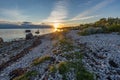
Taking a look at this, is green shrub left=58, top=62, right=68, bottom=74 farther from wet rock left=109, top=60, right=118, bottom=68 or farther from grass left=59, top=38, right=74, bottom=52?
grass left=59, top=38, right=74, bottom=52

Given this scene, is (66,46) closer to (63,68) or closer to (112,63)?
(112,63)

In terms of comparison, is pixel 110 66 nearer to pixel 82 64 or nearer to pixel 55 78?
pixel 82 64

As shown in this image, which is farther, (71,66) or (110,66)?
(110,66)

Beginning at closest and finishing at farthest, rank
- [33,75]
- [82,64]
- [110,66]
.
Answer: [33,75] < [82,64] < [110,66]

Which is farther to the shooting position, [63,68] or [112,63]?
[112,63]

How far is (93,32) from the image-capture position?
46.9m

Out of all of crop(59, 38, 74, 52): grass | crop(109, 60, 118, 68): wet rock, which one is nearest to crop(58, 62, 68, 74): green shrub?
crop(109, 60, 118, 68): wet rock

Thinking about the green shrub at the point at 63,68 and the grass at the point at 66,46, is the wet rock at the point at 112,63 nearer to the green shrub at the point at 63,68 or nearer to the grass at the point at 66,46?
the grass at the point at 66,46

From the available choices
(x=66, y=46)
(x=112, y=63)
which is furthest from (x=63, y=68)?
(x=66, y=46)

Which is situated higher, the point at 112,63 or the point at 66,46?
the point at 66,46

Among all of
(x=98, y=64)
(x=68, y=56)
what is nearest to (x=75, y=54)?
(x=68, y=56)

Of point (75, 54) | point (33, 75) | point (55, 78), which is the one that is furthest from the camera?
point (75, 54)

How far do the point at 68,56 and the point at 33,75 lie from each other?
14.7 ft

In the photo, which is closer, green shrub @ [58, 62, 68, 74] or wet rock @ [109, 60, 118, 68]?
green shrub @ [58, 62, 68, 74]
